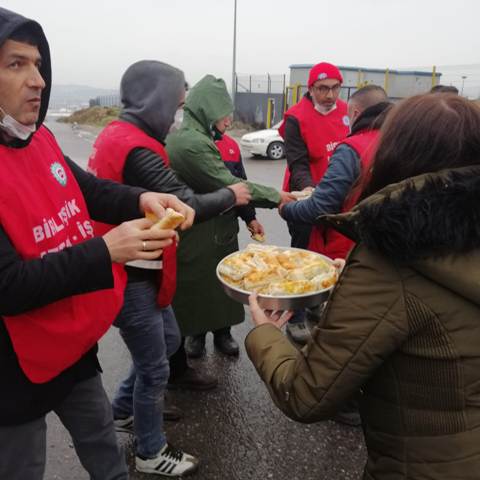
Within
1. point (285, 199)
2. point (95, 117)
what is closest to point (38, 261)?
point (285, 199)

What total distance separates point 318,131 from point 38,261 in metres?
2.97

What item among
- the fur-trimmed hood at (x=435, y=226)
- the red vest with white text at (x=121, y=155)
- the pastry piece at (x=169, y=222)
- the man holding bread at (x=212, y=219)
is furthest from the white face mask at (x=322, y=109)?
the fur-trimmed hood at (x=435, y=226)

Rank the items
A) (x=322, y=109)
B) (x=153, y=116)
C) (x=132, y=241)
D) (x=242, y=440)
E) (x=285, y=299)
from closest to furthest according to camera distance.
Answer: (x=132, y=241) < (x=285, y=299) < (x=153, y=116) < (x=242, y=440) < (x=322, y=109)

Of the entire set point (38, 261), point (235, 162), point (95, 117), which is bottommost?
point (95, 117)

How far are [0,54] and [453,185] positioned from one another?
1.40m

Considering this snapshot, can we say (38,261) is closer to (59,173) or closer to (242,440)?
(59,173)

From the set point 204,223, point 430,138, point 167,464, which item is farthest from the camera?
point 204,223

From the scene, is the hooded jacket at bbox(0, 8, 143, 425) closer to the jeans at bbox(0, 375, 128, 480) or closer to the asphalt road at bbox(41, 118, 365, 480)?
the jeans at bbox(0, 375, 128, 480)

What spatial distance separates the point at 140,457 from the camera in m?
2.64

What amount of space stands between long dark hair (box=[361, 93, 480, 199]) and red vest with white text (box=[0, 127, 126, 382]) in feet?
3.53

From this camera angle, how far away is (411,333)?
1.22m

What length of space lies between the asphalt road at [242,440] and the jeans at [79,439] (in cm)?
66

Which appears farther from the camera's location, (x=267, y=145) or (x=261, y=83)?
(x=261, y=83)

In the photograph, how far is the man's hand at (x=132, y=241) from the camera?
1508 millimetres
